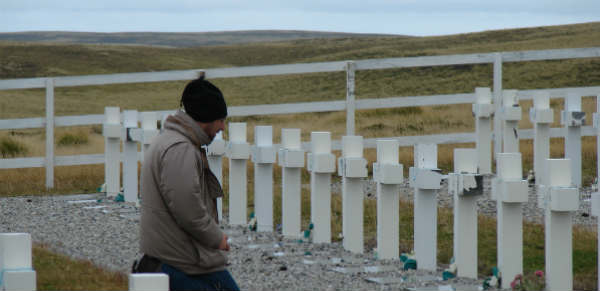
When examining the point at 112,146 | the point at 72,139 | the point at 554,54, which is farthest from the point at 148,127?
the point at 72,139

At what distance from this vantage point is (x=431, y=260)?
7.12m

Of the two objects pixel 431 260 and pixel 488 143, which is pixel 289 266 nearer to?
pixel 431 260

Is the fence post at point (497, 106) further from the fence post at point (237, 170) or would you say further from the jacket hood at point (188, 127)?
the jacket hood at point (188, 127)

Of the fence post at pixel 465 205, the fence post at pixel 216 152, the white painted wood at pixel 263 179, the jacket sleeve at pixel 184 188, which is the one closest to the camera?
the jacket sleeve at pixel 184 188

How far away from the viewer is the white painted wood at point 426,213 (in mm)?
7051

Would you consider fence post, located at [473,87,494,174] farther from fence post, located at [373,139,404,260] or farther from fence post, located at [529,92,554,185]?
fence post, located at [373,139,404,260]

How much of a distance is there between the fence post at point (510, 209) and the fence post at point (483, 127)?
250 inches

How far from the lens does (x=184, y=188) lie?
4.48 m

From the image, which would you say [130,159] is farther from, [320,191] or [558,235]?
[558,235]

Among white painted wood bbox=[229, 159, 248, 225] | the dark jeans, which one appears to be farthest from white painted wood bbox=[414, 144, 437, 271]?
the dark jeans

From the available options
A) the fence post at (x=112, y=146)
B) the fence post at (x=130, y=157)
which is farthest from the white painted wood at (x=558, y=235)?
the fence post at (x=112, y=146)

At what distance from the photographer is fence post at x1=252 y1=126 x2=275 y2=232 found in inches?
336

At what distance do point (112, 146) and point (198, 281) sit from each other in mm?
6674

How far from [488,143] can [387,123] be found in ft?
42.4
